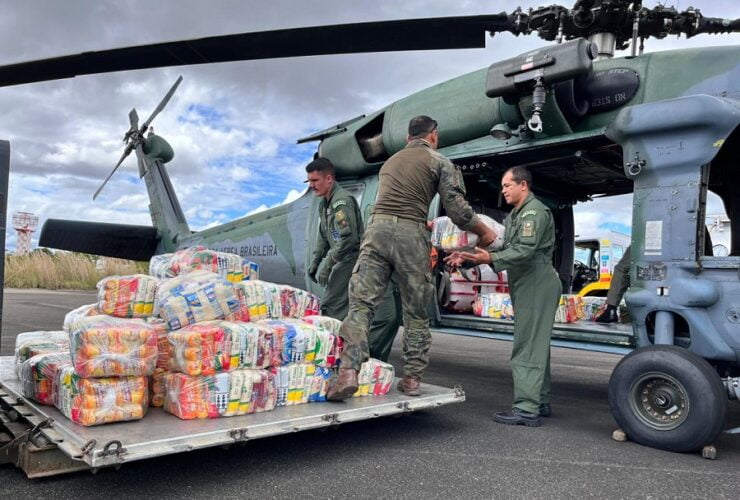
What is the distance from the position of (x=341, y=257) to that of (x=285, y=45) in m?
1.84

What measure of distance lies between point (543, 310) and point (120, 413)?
→ 2.80 metres

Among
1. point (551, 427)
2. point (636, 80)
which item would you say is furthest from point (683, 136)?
point (551, 427)

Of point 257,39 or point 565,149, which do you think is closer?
point 257,39

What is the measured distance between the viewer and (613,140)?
14.0ft

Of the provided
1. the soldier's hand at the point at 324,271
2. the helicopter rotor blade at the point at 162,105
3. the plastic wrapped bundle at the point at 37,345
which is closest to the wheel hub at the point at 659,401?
the soldier's hand at the point at 324,271

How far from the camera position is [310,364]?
362 centimetres

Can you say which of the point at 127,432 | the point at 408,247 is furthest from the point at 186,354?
the point at 408,247

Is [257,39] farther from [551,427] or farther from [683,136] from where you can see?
[551,427]

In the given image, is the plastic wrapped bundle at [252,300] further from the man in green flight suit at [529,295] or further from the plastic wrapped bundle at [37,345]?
the man in green flight suit at [529,295]

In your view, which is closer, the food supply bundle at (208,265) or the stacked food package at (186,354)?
the stacked food package at (186,354)

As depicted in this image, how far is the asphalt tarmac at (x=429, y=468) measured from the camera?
277 centimetres

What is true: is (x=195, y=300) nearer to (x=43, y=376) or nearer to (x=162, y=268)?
(x=43, y=376)

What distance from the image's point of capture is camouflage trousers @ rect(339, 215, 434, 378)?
3.91m

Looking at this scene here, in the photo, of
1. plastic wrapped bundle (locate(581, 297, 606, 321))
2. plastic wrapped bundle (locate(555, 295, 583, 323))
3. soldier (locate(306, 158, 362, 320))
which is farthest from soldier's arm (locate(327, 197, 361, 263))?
plastic wrapped bundle (locate(581, 297, 606, 321))
